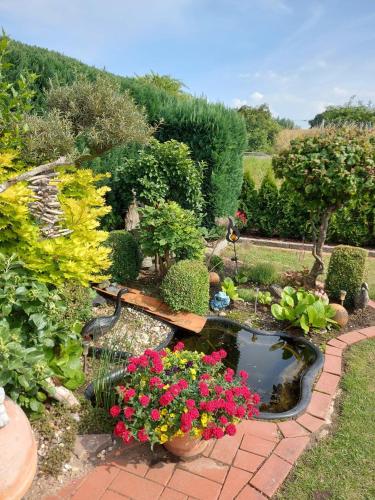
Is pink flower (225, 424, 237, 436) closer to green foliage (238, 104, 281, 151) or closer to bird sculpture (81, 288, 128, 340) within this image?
bird sculpture (81, 288, 128, 340)

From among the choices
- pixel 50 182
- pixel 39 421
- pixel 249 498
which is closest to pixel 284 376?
pixel 249 498

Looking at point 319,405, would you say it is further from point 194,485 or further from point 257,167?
point 257,167

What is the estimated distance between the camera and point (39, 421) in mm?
2529

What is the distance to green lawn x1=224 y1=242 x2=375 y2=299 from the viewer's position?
6.59 meters

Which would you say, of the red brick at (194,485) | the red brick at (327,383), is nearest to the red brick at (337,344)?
the red brick at (327,383)

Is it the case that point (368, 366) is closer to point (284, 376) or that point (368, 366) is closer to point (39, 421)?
point (284, 376)

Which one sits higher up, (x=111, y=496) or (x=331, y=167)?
(x=331, y=167)

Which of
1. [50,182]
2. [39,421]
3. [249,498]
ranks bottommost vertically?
[249,498]

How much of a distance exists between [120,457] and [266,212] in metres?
7.08

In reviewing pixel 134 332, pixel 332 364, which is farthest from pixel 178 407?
pixel 332 364

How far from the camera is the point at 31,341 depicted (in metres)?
2.56

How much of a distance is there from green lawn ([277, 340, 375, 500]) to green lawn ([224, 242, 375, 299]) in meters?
3.28

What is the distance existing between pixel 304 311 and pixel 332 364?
71 centimetres

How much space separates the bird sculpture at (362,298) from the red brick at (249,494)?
10.3ft
